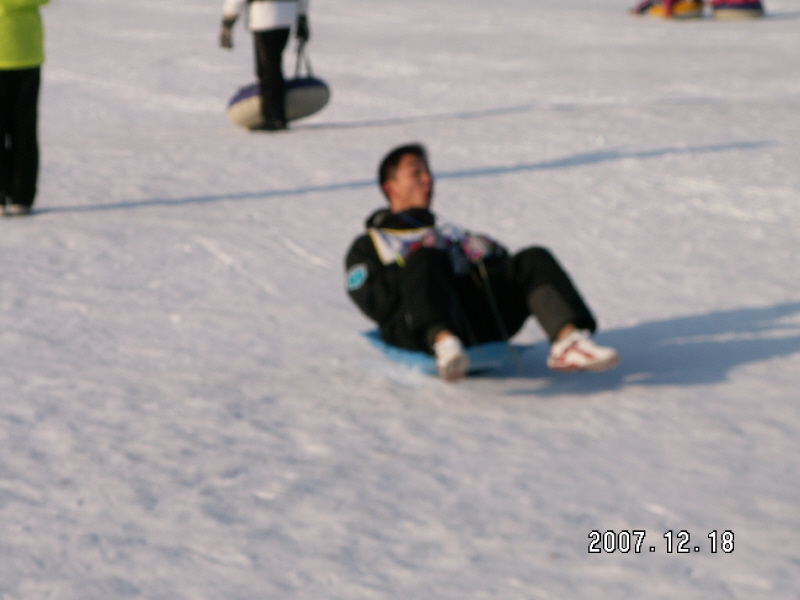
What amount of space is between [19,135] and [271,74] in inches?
124

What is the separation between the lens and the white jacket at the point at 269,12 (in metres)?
8.82

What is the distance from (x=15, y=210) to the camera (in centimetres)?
633

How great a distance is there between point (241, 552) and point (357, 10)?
20.6 metres

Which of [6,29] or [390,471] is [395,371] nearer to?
[390,471]

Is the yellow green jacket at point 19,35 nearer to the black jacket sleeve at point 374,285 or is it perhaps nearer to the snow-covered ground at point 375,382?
the snow-covered ground at point 375,382

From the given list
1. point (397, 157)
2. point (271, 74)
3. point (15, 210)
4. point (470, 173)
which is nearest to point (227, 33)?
point (271, 74)

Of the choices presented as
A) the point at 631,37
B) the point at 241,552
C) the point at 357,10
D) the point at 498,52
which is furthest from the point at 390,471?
the point at 357,10

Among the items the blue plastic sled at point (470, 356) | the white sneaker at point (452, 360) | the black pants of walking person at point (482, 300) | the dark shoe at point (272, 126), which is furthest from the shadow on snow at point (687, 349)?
the dark shoe at point (272, 126)

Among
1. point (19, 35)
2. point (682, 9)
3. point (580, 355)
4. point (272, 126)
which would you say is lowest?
point (682, 9)

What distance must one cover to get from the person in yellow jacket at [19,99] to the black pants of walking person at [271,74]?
2.84 meters

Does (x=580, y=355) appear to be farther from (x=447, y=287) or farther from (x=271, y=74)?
(x=271, y=74)

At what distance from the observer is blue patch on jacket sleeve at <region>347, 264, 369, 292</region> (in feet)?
12.0

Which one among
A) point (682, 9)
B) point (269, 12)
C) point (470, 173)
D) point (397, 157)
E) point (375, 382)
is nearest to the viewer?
point (375, 382)

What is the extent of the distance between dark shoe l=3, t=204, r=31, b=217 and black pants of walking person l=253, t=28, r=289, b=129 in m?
3.11
